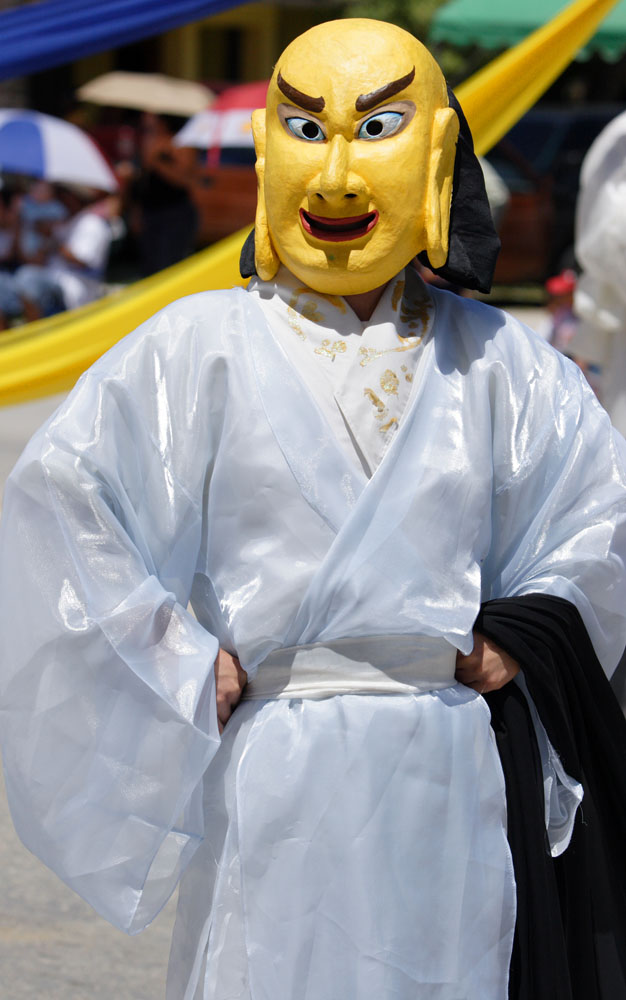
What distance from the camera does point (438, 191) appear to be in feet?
7.09

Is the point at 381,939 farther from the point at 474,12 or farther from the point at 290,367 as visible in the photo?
the point at 474,12

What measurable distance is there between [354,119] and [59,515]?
0.71 meters

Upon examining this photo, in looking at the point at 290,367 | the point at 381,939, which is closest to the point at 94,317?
the point at 290,367

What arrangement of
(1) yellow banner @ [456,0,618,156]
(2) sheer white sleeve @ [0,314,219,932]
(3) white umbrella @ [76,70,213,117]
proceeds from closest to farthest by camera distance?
1. (2) sheer white sleeve @ [0,314,219,932]
2. (1) yellow banner @ [456,0,618,156]
3. (3) white umbrella @ [76,70,213,117]

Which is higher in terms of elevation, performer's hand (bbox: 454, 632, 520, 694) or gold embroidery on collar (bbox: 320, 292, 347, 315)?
gold embroidery on collar (bbox: 320, 292, 347, 315)

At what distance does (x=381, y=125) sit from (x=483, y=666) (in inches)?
32.0

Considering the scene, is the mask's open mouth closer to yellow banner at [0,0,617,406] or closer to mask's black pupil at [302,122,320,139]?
mask's black pupil at [302,122,320,139]

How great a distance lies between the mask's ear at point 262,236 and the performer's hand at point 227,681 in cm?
58

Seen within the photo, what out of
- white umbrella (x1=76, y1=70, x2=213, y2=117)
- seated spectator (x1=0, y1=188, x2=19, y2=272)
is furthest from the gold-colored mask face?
white umbrella (x1=76, y1=70, x2=213, y2=117)

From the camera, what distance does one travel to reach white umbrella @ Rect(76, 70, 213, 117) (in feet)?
49.8

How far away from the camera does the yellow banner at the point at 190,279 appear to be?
4.30 m

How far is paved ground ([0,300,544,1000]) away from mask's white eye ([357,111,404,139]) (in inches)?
75.2

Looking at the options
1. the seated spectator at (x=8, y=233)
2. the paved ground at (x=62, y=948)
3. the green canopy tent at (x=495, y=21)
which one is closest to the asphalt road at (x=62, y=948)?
the paved ground at (x=62, y=948)

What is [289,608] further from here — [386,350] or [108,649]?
[386,350]
